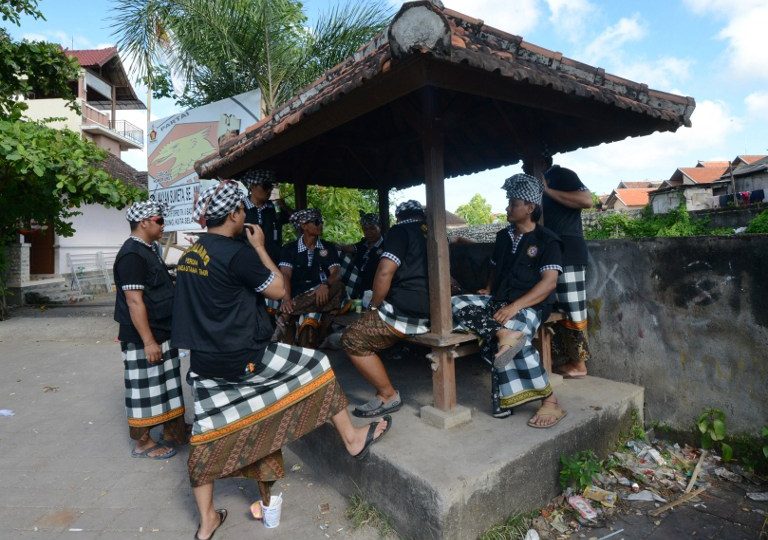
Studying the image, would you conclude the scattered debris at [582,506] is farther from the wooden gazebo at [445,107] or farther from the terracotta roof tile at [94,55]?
the terracotta roof tile at [94,55]

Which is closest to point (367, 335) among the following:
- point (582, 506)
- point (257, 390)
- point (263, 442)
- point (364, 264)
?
point (257, 390)

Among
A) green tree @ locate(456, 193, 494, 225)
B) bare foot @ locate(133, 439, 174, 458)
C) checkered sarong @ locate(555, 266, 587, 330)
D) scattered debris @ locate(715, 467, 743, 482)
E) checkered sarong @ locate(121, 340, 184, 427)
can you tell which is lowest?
scattered debris @ locate(715, 467, 743, 482)

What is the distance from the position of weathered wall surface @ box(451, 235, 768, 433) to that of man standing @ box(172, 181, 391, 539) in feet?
8.83

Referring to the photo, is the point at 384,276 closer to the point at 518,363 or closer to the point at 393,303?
the point at 393,303

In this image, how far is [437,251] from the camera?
11.4 feet

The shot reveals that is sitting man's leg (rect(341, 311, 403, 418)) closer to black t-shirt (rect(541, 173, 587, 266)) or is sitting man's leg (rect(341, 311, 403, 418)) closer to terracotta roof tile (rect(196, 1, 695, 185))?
terracotta roof tile (rect(196, 1, 695, 185))

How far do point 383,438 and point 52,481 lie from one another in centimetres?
269

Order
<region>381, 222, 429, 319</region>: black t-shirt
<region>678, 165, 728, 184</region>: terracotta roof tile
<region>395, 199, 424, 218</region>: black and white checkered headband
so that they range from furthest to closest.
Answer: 1. <region>678, 165, 728, 184</region>: terracotta roof tile
2. <region>395, 199, 424, 218</region>: black and white checkered headband
3. <region>381, 222, 429, 319</region>: black t-shirt

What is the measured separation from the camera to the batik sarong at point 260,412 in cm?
283

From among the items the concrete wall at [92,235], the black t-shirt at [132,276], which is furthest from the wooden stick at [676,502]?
the concrete wall at [92,235]

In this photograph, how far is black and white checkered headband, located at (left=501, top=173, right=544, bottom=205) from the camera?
11.9 feet

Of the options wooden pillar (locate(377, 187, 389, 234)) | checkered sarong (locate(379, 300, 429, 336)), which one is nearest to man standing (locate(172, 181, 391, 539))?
checkered sarong (locate(379, 300, 429, 336))

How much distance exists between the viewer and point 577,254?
4.17 m

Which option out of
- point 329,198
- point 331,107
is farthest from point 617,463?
point 329,198
